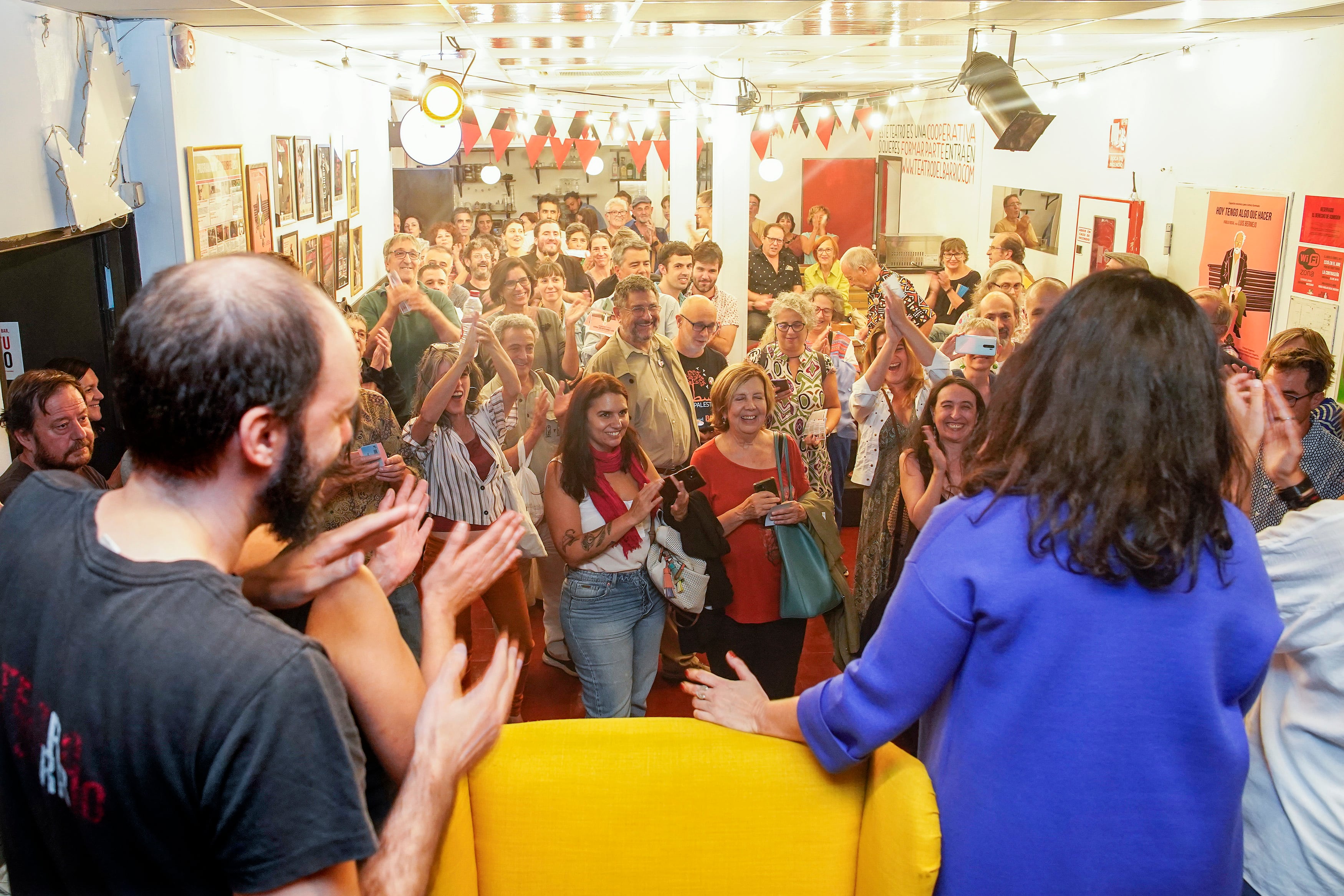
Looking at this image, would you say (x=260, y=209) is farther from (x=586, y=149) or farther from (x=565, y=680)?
(x=586, y=149)

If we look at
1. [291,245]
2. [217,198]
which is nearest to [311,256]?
[291,245]

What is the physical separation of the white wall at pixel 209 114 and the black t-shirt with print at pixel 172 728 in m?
3.88

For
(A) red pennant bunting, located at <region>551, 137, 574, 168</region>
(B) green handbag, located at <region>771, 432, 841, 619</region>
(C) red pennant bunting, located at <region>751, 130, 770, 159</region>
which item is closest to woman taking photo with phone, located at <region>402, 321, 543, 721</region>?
(B) green handbag, located at <region>771, 432, 841, 619</region>

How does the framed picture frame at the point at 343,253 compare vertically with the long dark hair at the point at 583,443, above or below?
above

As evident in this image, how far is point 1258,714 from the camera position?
1712 mm

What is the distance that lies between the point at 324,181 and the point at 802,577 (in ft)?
17.4

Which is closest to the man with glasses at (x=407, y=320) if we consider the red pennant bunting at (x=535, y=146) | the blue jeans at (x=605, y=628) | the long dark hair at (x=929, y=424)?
the blue jeans at (x=605, y=628)

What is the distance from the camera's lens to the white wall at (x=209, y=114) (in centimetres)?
430

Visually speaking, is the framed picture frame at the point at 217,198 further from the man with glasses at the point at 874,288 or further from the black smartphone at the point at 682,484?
the man with glasses at the point at 874,288

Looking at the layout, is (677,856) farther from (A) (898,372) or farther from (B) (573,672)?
(A) (898,372)

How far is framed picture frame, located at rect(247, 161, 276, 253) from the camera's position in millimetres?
5316

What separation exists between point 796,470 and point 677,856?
1901mm

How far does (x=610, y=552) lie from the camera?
10.7ft

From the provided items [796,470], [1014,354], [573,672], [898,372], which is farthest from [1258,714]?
[573,672]
